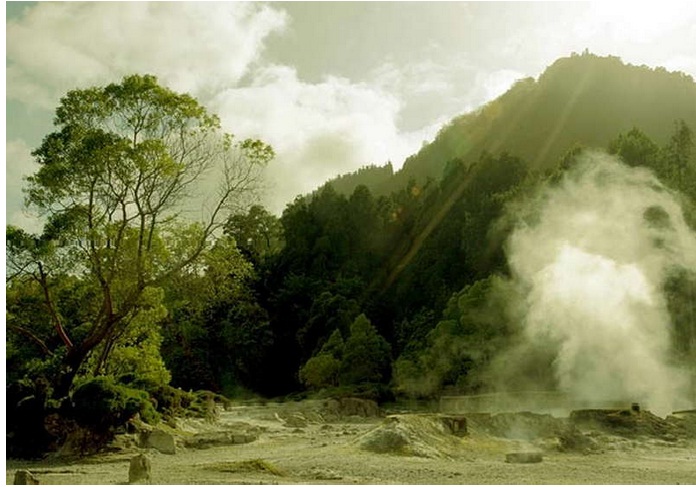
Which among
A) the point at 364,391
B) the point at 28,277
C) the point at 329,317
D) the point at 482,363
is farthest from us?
the point at 329,317

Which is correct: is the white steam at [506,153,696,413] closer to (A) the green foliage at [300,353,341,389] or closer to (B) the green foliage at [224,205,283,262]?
(A) the green foliage at [300,353,341,389]

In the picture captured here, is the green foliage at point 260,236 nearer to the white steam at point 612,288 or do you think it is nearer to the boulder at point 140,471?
the white steam at point 612,288

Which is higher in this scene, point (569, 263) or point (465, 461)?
point (569, 263)

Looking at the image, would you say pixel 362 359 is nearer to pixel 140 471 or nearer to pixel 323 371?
pixel 323 371

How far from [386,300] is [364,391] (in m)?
25.8

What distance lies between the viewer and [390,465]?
602 inches

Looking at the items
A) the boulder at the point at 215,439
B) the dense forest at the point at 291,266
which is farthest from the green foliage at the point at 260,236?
the boulder at the point at 215,439

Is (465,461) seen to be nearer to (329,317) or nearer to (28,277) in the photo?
(28,277)

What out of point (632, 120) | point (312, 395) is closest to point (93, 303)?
point (312, 395)

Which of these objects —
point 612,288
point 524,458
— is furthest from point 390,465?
point 612,288

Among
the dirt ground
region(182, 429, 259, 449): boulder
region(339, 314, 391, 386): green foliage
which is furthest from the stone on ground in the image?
region(339, 314, 391, 386): green foliage

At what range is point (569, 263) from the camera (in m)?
38.5

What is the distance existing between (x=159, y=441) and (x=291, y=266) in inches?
2286

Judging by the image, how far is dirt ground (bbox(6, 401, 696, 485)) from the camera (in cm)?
1347
